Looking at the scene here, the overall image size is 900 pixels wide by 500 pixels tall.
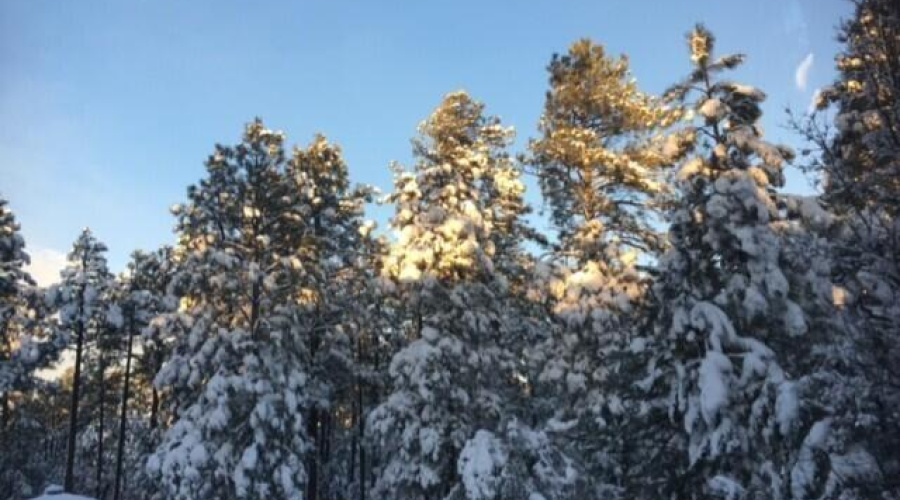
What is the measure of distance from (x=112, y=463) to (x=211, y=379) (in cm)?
3962

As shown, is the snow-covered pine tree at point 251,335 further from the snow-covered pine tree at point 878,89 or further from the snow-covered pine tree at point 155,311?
the snow-covered pine tree at point 878,89

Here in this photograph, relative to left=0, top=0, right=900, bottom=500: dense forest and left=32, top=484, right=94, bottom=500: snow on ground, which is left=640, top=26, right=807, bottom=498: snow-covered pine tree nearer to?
left=0, top=0, right=900, bottom=500: dense forest

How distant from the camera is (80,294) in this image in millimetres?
29250

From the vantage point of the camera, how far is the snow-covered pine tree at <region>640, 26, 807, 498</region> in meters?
11.6

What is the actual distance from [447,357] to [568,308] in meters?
3.23

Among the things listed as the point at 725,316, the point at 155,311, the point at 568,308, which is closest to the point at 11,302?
the point at 155,311

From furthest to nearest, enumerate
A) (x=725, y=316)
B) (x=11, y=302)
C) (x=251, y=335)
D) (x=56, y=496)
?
(x=11, y=302)
(x=251, y=335)
(x=56, y=496)
(x=725, y=316)

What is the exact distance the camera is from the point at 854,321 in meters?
9.26

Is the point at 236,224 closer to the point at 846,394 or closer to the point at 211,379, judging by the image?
the point at 211,379

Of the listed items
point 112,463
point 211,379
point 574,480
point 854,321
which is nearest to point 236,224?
point 211,379

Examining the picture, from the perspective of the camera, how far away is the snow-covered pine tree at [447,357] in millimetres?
15555

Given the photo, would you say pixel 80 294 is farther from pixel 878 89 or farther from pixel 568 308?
pixel 878 89

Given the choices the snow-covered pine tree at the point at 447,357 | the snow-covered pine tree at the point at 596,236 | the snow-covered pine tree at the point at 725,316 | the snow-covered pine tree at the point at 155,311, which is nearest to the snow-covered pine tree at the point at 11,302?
the snow-covered pine tree at the point at 155,311

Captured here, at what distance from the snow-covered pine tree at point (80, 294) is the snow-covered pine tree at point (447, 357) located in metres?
16.7
